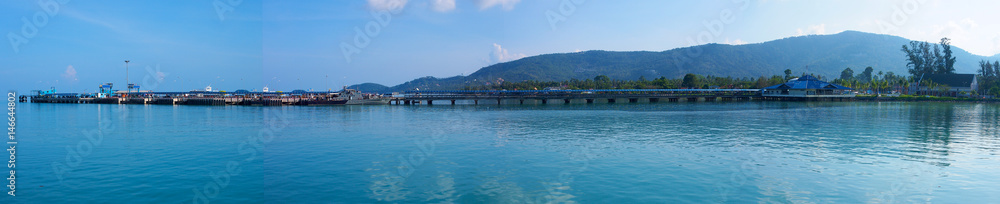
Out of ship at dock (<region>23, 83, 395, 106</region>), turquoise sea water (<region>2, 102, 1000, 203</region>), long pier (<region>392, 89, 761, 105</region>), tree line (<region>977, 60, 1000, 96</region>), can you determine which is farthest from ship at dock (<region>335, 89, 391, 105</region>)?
tree line (<region>977, 60, 1000, 96</region>)

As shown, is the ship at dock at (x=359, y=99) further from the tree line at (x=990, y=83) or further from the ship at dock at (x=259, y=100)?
the tree line at (x=990, y=83)

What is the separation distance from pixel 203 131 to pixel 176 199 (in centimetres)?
2363

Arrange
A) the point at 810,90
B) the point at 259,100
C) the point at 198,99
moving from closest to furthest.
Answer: the point at 259,100 → the point at 198,99 → the point at 810,90

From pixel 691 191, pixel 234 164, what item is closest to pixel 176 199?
pixel 234 164

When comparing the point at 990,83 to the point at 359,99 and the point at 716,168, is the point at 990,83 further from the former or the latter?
the point at 716,168

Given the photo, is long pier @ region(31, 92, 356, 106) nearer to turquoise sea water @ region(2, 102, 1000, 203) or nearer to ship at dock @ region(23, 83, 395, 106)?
ship at dock @ region(23, 83, 395, 106)

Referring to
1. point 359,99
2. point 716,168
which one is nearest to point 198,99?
point 359,99

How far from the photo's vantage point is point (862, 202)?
12.9m

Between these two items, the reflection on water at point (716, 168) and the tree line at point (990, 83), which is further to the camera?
the tree line at point (990, 83)

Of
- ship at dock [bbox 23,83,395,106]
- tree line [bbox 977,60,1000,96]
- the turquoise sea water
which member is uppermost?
tree line [bbox 977,60,1000,96]

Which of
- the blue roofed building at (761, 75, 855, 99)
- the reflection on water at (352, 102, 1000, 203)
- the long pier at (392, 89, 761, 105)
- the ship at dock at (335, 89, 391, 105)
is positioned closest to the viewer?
the reflection on water at (352, 102, 1000, 203)

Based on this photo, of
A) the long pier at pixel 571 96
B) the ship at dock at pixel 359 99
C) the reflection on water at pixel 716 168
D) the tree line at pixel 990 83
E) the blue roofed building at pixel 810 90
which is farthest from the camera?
the blue roofed building at pixel 810 90

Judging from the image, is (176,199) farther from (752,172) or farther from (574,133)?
(574,133)

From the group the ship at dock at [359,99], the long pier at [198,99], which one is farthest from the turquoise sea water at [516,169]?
the long pier at [198,99]
